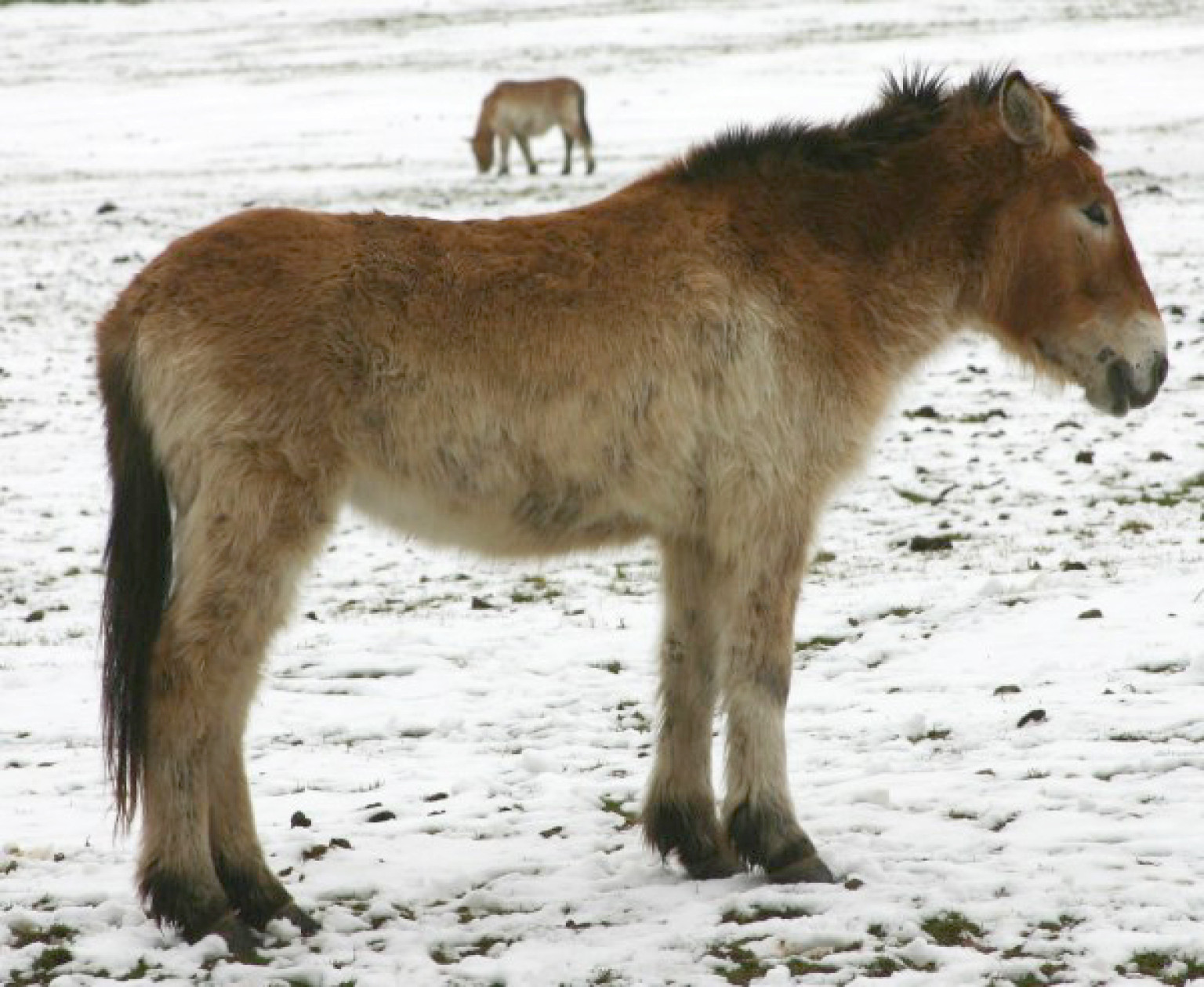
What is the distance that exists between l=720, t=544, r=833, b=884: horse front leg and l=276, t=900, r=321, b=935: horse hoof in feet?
4.09

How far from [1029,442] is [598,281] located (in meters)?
6.65

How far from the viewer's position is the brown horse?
438 centimetres

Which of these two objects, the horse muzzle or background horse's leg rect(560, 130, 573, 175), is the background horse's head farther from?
background horse's leg rect(560, 130, 573, 175)

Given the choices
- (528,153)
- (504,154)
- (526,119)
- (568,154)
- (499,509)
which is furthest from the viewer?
(526,119)

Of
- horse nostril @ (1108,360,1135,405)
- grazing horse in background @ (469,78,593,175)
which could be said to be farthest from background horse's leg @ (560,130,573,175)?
horse nostril @ (1108,360,1135,405)

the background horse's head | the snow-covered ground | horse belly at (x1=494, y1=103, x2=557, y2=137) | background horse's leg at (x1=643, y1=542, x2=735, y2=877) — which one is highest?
horse belly at (x1=494, y1=103, x2=557, y2=137)

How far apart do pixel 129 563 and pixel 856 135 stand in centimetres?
255

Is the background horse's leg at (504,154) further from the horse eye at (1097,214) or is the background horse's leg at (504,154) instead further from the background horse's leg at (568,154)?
the horse eye at (1097,214)

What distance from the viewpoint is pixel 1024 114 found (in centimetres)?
503

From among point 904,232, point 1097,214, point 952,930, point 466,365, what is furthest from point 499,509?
point 1097,214

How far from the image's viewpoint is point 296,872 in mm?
4992

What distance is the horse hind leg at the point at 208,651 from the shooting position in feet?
14.2

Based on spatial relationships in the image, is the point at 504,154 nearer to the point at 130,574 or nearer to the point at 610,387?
the point at 610,387

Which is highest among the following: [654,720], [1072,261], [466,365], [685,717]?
[1072,261]
